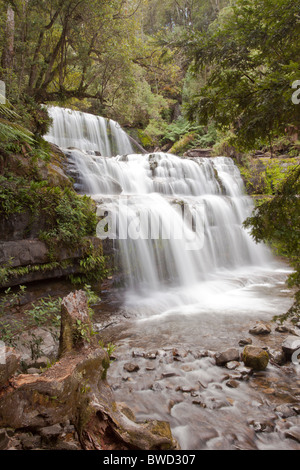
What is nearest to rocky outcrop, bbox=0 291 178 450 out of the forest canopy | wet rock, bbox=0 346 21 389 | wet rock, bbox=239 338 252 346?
wet rock, bbox=0 346 21 389

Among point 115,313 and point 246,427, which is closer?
point 246,427

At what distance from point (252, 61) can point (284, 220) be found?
2210mm

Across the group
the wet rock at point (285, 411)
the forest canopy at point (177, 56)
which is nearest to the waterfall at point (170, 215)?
the forest canopy at point (177, 56)

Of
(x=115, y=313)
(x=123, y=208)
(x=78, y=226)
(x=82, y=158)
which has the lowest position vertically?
(x=115, y=313)

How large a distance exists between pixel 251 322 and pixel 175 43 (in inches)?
213

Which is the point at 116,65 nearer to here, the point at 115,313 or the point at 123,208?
the point at 123,208

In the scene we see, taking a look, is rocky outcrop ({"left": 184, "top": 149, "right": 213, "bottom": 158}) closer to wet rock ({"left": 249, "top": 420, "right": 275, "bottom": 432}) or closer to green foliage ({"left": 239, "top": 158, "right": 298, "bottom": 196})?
green foliage ({"left": 239, "top": 158, "right": 298, "bottom": 196})

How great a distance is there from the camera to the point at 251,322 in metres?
5.62

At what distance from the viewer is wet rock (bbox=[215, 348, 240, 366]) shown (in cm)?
397

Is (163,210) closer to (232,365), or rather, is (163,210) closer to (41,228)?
(41,228)

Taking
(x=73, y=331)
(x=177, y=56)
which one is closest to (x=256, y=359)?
(x=73, y=331)

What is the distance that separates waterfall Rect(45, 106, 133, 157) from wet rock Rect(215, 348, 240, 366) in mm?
12608

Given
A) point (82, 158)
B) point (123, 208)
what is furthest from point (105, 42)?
point (123, 208)

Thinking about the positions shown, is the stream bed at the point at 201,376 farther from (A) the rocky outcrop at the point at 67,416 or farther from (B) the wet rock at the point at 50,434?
(B) the wet rock at the point at 50,434
